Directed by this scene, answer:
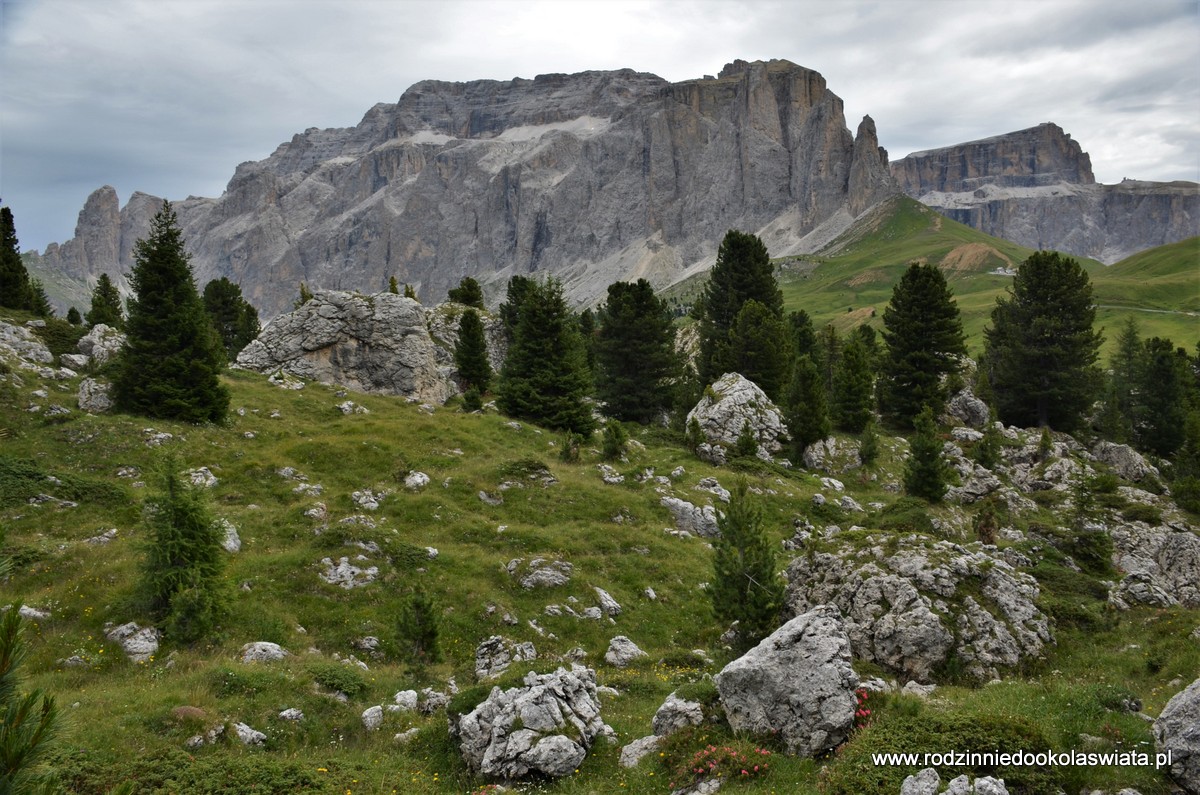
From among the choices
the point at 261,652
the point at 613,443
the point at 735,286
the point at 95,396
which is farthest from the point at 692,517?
the point at 735,286

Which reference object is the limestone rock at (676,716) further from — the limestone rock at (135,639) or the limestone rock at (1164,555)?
the limestone rock at (1164,555)

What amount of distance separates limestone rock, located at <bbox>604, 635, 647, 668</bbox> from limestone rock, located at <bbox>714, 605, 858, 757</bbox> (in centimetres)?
743

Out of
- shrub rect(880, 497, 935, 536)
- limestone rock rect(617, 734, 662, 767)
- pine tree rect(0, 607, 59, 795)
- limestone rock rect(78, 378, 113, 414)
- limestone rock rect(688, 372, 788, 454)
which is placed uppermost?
limestone rock rect(78, 378, 113, 414)

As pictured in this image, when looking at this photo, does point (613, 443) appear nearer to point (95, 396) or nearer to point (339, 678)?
point (339, 678)

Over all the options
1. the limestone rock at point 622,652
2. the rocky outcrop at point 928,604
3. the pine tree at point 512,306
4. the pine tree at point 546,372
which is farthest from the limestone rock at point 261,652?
the pine tree at point 512,306

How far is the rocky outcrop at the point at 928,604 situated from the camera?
740 inches

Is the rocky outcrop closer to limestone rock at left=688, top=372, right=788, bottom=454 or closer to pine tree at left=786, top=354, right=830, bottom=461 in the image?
limestone rock at left=688, top=372, right=788, bottom=454

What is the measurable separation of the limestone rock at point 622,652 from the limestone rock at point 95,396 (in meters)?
32.0

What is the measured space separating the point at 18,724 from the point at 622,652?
19.3m

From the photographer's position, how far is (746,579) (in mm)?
21922

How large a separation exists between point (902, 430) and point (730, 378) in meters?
17.5

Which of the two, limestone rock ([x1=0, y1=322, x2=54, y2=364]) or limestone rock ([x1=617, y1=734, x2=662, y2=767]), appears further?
limestone rock ([x1=0, y1=322, x2=54, y2=364])

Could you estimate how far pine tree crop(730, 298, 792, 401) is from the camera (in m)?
58.2

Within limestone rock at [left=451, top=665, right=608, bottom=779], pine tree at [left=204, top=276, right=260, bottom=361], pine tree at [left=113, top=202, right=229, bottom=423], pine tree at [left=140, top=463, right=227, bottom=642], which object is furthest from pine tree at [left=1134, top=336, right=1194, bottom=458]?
pine tree at [left=204, top=276, right=260, bottom=361]
